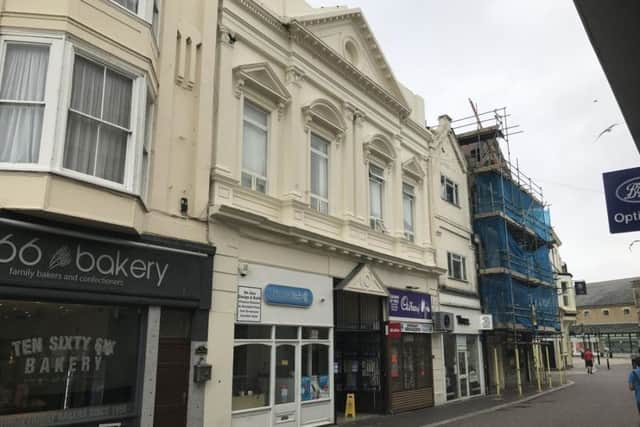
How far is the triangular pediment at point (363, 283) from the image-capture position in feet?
48.0

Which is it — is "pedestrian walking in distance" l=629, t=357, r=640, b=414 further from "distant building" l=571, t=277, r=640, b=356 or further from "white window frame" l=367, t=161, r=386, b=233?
"distant building" l=571, t=277, r=640, b=356

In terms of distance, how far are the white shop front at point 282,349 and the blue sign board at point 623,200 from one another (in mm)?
7067

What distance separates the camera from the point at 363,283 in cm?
1525

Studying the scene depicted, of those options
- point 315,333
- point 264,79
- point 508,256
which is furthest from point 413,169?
point 315,333

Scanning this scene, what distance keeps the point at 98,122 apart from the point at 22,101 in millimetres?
1122

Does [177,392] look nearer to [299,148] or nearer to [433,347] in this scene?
[299,148]

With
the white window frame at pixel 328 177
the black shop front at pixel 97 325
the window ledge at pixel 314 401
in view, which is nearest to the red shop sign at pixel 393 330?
the window ledge at pixel 314 401

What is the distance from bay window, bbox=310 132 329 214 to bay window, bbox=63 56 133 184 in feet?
21.2

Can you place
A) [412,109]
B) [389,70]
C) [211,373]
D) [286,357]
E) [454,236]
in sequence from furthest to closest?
1. [454,236]
2. [412,109]
3. [389,70]
4. [286,357]
5. [211,373]

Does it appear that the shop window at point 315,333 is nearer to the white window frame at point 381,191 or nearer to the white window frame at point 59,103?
the white window frame at point 381,191

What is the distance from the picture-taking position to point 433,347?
745 inches

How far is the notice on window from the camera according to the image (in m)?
11.4

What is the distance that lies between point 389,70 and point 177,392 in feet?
42.8

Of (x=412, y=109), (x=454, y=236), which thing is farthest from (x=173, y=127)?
(x=454, y=236)
